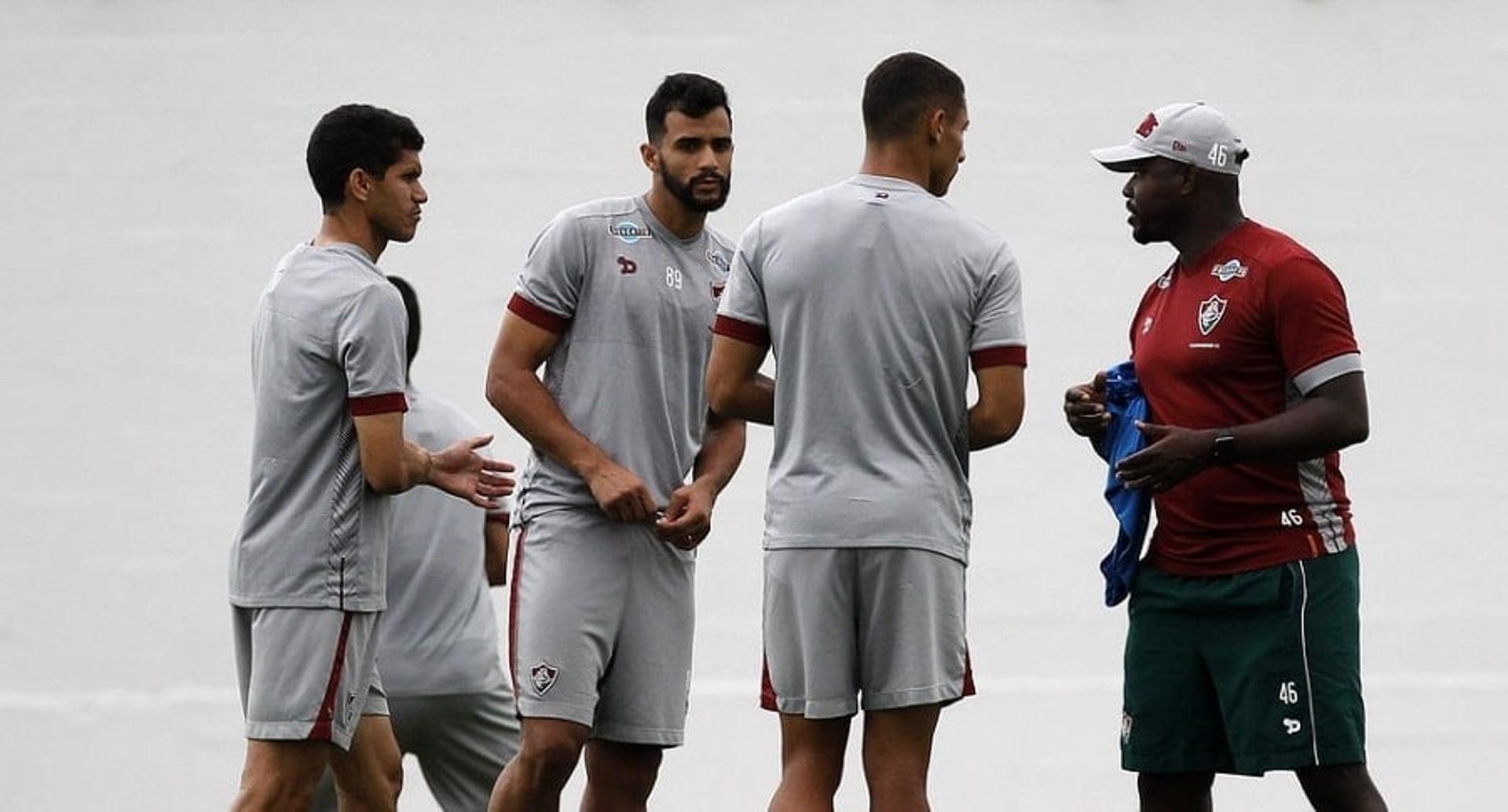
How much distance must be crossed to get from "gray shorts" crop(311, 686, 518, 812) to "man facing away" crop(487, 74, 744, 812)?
1115 millimetres

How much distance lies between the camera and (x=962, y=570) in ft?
15.1

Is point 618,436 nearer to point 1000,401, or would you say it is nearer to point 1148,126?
point 1000,401

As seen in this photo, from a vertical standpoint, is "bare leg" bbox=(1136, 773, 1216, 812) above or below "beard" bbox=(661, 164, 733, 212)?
below

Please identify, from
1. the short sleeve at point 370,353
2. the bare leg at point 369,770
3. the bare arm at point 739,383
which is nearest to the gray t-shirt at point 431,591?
the bare leg at point 369,770

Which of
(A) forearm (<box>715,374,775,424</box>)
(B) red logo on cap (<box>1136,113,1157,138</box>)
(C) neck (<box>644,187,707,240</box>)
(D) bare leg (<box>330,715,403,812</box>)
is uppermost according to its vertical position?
(B) red logo on cap (<box>1136,113,1157,138</box>)

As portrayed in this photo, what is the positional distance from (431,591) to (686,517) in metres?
1.40

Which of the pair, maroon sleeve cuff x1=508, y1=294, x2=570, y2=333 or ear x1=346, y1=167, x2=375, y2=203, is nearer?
ear x1=346, y1=167, x2=375, y2=203

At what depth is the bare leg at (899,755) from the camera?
445 centimetres

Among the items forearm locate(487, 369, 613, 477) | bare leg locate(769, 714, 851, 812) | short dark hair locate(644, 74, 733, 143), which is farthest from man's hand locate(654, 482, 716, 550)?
short dark hair locate(644, 74, 733, 143)

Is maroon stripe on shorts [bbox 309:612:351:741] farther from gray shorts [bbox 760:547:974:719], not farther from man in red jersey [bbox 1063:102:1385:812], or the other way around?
man in red jersey [bbox 1063:102:1385:812]

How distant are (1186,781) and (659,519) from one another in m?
1.23

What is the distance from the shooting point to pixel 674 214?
5086 mm

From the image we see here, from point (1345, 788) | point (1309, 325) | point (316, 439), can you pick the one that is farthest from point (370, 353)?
point (1345, 788)

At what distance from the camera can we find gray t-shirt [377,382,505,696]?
6047 millimetres
